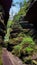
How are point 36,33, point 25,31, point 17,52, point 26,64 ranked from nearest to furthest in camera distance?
point 26,64
point 17,52
point 36,33
point 25,31

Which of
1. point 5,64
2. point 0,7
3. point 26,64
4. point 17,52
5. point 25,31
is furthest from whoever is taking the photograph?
point 25,31

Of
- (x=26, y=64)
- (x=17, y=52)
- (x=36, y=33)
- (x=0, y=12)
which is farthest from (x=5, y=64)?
(x=36, y=33)

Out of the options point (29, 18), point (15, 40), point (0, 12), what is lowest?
point (15, 40)

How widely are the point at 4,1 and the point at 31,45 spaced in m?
3.64

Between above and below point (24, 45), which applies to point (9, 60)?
above

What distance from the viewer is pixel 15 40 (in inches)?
478

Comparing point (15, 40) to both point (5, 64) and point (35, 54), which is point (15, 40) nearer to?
point (35, 54)

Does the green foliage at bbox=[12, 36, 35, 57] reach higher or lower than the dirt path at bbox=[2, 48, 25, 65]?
lower

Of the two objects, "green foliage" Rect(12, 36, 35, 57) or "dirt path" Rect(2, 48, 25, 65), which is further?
"green foliage" Rect(12, 36, 35, 57)

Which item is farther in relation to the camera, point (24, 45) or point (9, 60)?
A: point (24, 45)

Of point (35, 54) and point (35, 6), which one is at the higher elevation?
point (35, 6)

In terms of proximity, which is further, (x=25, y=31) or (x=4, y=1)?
(x=25, y=31)

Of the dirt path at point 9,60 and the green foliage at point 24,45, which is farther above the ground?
the dirt path at point 9,60

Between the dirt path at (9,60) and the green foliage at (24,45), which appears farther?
the green foliage at (24,45)
